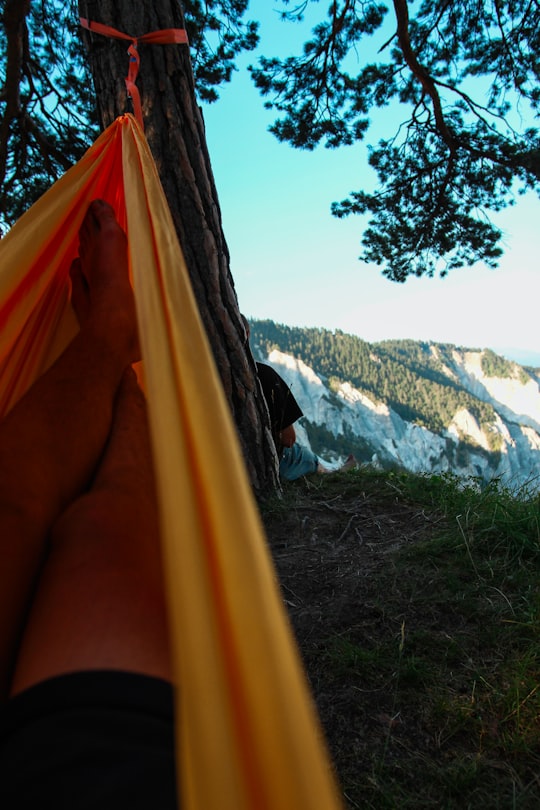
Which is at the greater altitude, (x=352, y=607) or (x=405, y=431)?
(x=352, y=607)

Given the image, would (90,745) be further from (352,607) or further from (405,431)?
(405,431)

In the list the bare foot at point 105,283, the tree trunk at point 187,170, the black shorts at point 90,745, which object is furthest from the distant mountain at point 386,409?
the black shorts at point 90,745

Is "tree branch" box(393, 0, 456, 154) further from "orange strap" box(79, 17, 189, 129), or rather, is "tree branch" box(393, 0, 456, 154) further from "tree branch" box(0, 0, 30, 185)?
"orange strap" box(79, 17, 189, 129)

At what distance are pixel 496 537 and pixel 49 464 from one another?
118cm

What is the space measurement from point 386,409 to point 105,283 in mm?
57581

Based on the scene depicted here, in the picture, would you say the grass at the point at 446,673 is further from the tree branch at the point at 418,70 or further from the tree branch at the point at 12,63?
the tree branch at the point at 12,63

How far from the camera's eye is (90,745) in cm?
41

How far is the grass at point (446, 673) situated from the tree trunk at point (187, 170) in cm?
80

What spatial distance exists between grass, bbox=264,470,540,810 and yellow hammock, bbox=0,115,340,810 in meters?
0.54

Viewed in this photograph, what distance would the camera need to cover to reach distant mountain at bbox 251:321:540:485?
5144 cm

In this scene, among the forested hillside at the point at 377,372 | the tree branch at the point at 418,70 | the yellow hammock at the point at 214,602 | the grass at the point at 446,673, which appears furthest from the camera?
the forested hillside at the point at 377,372

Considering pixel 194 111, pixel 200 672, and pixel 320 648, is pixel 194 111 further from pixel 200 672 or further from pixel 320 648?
pixel 200 672

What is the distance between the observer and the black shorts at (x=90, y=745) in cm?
38

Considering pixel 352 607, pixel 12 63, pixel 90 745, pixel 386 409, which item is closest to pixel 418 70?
pixel 12 63
